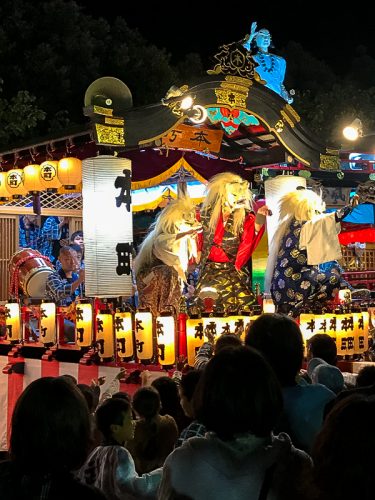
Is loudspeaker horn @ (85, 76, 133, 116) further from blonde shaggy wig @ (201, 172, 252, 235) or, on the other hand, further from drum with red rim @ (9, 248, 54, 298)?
drum with red rim @ (9, 248, 54, 298)

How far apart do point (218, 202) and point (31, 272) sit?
3643 millimetres

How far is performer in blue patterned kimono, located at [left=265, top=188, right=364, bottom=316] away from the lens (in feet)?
29.6

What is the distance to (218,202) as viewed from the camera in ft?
31.9

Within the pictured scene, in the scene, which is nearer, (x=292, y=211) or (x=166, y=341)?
(x=166, y=341)

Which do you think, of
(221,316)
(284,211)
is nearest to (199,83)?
(284,211)

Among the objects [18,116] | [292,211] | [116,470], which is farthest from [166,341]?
[18,116]

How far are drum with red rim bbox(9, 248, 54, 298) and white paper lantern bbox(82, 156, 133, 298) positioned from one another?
2.88 metres

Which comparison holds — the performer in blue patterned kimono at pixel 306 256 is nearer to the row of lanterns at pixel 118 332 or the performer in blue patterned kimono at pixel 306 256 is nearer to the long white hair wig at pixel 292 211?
the long white hair wig at pixel 292 211

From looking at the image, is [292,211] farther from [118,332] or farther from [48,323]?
[48,323]

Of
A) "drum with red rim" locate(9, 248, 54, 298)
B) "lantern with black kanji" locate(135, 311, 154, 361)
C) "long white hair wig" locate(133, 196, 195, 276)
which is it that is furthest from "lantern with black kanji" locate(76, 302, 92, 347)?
"drum with red rim" locate(9, 248, 54, 298)

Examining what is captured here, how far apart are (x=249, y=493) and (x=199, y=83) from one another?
7575mm

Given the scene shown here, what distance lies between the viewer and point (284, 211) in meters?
9.93

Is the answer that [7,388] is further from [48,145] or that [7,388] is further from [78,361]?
[48,145]

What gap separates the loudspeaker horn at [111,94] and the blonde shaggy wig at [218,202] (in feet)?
5.13
